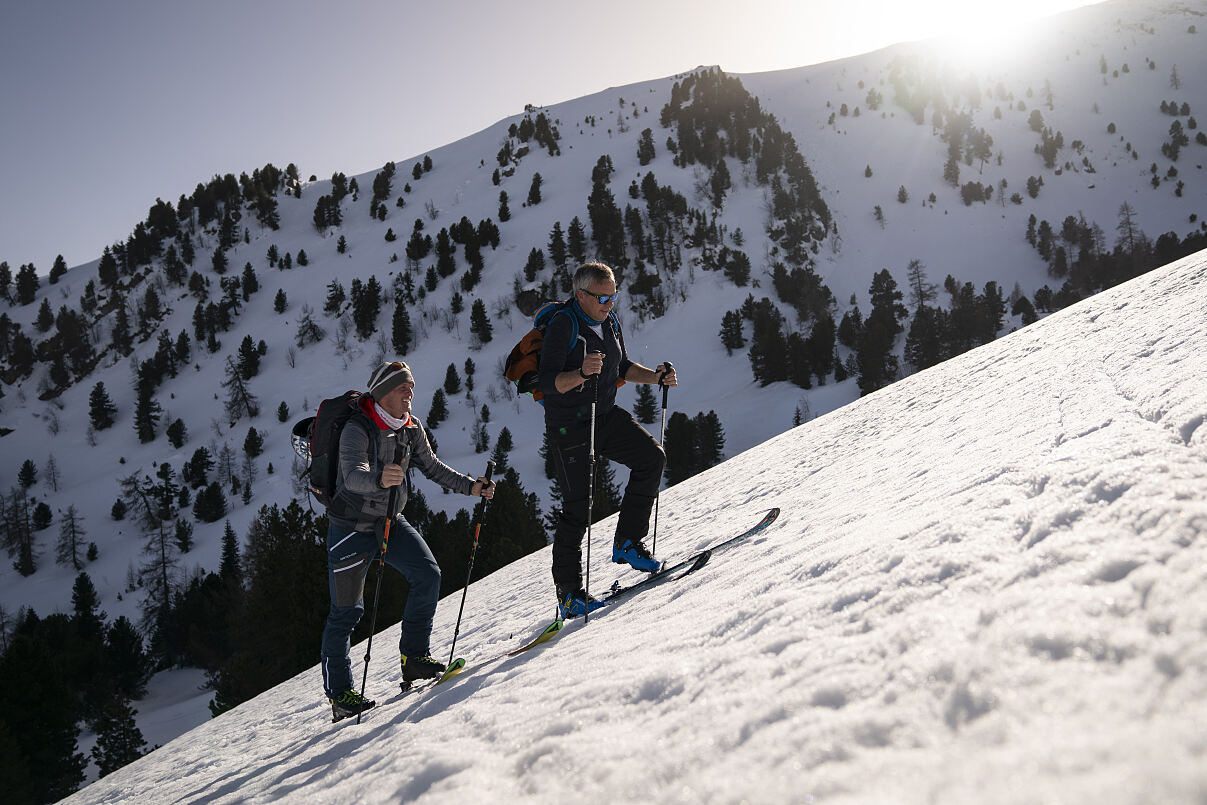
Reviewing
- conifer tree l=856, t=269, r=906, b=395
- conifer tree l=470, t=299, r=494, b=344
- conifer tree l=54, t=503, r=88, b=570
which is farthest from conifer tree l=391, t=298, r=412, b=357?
conifer tree l=856, t=269, r=906, b=395

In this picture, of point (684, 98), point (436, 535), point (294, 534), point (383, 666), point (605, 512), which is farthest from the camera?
point (684, 98)

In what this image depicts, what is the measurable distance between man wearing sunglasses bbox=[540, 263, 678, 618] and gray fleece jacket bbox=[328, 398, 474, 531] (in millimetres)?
813

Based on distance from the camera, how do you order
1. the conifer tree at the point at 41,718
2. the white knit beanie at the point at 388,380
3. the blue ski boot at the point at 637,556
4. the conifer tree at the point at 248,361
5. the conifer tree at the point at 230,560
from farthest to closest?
the conifer tree at the point at 248,361
the conifer tree at the point at 230,560
the conifer tree at the point at 41,718
the blue ski boot at the point at 637,556
the white knit beanie at the point at 388,380

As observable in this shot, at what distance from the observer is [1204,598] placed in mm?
1588

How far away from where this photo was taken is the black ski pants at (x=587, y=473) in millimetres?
4867

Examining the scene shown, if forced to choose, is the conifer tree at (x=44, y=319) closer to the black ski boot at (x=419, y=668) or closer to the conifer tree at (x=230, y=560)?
the conifer tree at (x=230, y=560)

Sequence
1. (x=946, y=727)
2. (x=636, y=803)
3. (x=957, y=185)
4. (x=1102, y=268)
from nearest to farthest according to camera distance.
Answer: (x=946, y=727), (x=636, y=803), (x=1102, y=268), (x=957, y=185)

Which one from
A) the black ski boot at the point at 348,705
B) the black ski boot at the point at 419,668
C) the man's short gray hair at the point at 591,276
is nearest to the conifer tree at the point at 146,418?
the black ski boot at the point at 348,705

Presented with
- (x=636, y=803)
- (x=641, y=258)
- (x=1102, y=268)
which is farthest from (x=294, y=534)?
(x=1102, y=268)

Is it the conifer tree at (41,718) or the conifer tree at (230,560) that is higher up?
the conifer tree at (230,560)

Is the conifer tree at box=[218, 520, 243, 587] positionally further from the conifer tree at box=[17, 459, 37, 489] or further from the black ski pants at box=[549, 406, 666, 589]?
the black ski pants at box=[549, 406, 666, 589]

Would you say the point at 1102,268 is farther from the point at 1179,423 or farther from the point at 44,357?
the point at 44,357

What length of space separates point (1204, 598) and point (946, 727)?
2.43 feet

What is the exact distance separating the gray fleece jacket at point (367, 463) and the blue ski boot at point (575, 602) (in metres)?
1.10
